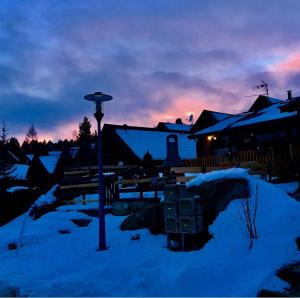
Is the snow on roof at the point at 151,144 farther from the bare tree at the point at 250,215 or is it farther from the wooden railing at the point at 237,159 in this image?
the bare tree at the point at 250,215

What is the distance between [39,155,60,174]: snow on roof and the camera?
43.6 metres

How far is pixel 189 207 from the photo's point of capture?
27.6ft

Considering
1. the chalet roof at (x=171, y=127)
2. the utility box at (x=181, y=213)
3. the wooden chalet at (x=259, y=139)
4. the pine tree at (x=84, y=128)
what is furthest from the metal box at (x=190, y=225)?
the pine tree at (x=84, y=128)

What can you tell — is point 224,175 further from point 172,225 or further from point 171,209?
point 172,225

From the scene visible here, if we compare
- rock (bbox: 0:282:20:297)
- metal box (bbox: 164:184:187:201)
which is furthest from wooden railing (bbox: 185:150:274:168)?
rock (bbox: 0:282:20:297)

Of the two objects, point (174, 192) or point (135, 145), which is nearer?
point (174, 192)

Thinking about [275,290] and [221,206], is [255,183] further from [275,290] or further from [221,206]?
[275,290]

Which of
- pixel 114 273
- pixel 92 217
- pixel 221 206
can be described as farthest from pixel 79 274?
pixel 92 217

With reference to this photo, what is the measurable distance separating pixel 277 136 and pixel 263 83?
12830 millimetres

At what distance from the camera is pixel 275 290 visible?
233 inches

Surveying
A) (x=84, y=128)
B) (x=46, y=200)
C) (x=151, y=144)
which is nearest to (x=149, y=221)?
(x=46, y=200)

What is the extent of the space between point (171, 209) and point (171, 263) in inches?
61.9

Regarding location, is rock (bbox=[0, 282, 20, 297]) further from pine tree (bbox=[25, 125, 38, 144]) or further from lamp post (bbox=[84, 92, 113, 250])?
pine tree (bbox=[25, 125, 38, 144])

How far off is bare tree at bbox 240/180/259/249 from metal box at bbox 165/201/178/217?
159 cm
